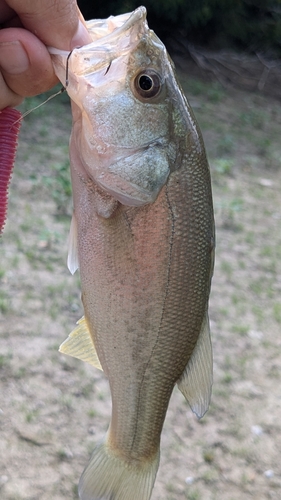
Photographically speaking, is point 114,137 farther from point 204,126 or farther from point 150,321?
point 204,126

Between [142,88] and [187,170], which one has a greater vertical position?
[142,88]

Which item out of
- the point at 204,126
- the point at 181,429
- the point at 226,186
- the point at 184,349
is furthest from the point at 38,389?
the point at 204,126

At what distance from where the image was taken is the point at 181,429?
9.27ft

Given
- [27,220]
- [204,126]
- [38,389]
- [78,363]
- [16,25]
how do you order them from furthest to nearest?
1. [204,126]
2. [27,220]
3. [78,363]
4. [38,389]
5. [16,25]

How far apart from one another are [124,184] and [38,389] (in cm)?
186

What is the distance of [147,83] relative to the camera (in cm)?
127

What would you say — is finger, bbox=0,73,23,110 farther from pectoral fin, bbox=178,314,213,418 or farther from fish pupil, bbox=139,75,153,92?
pectoral fin, bbox=178,314,213,418

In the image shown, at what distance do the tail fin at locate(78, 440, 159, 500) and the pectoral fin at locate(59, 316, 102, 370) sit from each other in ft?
1.03

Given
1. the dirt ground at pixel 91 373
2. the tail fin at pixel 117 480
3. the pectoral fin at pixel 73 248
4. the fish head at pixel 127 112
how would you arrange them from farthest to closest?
the dirt ground at pixel 91 373 < the tail fin at pixel 117 480 < the pectoral fin at pixel 73 248 < the fish head at pixel 127 112

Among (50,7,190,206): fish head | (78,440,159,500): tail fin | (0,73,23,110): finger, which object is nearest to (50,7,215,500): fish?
(50,7,190,206): fish head

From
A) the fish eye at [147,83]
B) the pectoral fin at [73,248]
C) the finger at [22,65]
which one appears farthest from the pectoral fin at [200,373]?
the finger at [22,65]

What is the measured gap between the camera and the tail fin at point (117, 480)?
149 centimetres

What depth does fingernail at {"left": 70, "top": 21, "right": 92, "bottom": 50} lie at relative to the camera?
4.42 ft

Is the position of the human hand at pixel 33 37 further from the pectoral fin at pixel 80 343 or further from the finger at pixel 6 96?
the pectoral fin at pixel 80 343
